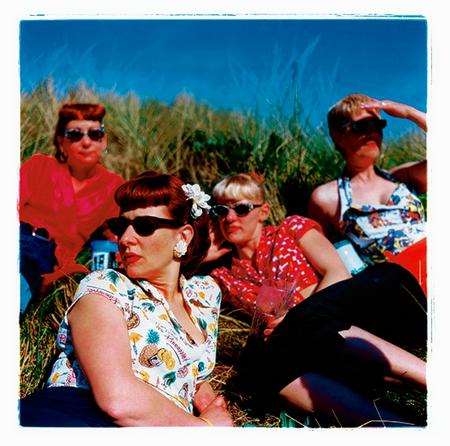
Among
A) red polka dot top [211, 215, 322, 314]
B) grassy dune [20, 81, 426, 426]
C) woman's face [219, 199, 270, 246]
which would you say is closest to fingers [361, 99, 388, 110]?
grassy dune [20, 81, 426, 426]

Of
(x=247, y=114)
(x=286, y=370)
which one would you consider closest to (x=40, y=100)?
(x=247, y=114)

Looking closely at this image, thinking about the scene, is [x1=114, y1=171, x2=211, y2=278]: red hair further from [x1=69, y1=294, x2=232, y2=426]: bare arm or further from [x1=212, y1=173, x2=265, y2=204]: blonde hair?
[x1=69, y1=294, x2=232, y2=426]: bare arm

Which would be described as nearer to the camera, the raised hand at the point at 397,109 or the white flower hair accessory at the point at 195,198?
the white flower hair accessory at the point at 195,198

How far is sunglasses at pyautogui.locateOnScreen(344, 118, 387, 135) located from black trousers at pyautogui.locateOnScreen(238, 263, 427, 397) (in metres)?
0.83

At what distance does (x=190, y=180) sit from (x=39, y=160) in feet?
2.98

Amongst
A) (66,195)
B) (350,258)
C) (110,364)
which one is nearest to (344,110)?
(350,258)

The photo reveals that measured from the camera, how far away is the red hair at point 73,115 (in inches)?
157

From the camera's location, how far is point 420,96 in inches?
153

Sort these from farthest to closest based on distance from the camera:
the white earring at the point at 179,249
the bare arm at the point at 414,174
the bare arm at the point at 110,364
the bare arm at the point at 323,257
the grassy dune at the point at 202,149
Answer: the bare arm at the point at 414,174 < the grassy dune at the point at 202,149 < the bare arm at the point at 323,257 < the white earring at the point at 179,249 < the bare arm at the point at 110,364

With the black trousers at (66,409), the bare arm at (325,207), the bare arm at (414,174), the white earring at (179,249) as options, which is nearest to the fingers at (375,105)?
the bare arm at (414,174)

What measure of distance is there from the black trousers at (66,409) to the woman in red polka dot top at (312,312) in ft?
3.01

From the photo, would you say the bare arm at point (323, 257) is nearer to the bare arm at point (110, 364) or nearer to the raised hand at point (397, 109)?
the raised hand at point (397, 109)

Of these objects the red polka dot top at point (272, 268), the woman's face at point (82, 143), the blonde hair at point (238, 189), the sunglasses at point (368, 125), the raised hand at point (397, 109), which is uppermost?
the raised hand at point (397, 109)

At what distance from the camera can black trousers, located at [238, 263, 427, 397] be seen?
3473mm
